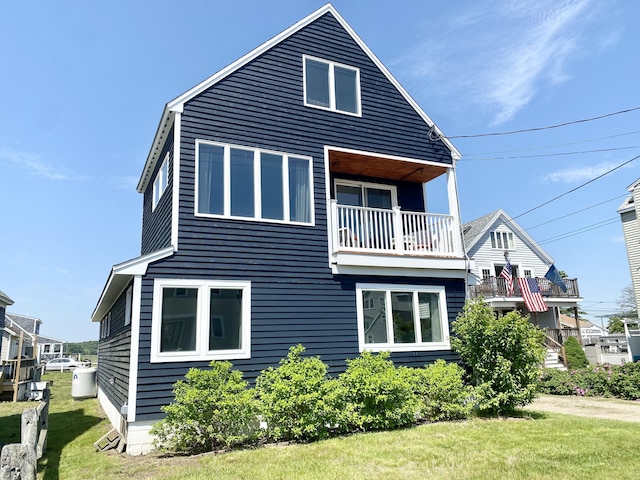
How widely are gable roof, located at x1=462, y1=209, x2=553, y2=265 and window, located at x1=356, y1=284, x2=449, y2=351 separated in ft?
69.1

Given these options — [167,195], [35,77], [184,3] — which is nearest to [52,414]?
[167,195]

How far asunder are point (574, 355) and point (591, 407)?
540 inches

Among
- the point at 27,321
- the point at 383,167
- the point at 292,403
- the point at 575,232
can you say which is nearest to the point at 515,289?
the point at 575,232

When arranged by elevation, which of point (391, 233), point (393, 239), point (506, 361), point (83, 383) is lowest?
point (83, 383)

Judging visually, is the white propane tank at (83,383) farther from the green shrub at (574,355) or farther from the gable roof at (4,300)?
the green shrub at (574,355)

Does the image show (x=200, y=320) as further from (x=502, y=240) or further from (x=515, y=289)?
(x=502, y=240)

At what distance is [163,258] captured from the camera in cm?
816

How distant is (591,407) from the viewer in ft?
38.3

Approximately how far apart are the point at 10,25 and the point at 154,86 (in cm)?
500

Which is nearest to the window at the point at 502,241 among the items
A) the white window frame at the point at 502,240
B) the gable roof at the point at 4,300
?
the white window frame at the point at 502,240

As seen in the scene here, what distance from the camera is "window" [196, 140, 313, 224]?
9078mm

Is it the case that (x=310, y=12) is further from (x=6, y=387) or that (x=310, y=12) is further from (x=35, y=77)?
(x=6, y=387)

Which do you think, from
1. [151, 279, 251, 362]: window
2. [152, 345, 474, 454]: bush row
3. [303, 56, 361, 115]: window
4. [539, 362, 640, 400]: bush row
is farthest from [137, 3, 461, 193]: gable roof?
[539, 362, 640, 400]: bush row

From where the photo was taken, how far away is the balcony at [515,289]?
27.4 meters
